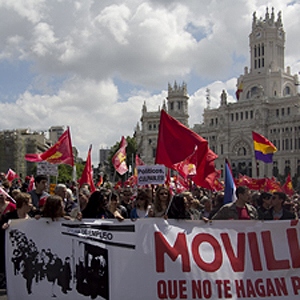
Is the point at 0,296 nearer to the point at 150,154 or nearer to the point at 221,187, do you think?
the point at 221,187

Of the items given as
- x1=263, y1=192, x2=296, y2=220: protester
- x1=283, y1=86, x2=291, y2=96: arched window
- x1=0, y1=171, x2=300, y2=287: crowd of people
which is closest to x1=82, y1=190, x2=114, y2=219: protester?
x1=0, y1=171, x2=300, y2=287: crowd of people

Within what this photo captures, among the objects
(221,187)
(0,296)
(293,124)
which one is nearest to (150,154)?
(293,124)

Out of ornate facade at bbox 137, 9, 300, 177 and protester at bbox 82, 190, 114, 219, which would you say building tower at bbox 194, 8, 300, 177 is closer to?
ornate facade at bbox 137, 9, 300, 177

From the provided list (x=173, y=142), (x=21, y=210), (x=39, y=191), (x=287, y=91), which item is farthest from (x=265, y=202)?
(x=287, y=91)

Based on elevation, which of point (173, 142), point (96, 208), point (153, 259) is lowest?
point (153, 259)

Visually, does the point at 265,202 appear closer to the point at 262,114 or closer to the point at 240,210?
the point at 240,210

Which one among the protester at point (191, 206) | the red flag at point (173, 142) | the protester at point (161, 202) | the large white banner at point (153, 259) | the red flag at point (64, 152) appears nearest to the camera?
the large white banner at point (153, 259)

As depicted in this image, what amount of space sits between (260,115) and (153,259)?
81.8 m

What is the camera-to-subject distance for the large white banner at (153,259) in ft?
24.0

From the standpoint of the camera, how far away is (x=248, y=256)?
7.72 metres

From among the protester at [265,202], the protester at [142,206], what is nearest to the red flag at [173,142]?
the protester at [142,206]

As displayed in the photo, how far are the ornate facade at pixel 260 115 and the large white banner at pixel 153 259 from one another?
73.3m

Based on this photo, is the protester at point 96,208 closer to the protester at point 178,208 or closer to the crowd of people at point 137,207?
the crowd of people at point 137,207

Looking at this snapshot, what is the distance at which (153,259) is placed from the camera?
7410mm
